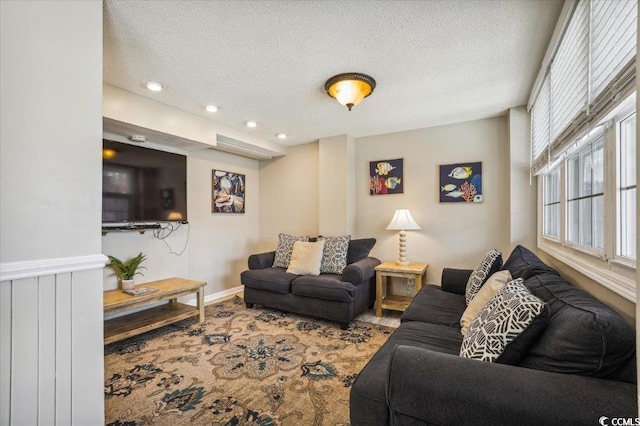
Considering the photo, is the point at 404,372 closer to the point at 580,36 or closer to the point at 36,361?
the point at 36,361

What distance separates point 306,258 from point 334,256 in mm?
354

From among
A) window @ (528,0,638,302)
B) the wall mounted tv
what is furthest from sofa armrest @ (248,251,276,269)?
window @ (528,0,638,302)

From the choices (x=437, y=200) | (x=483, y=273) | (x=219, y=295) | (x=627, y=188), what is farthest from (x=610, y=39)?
(x=219, y=295)

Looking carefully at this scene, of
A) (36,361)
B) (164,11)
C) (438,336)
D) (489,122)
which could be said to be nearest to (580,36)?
(438,336)

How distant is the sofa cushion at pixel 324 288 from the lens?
2.99 m

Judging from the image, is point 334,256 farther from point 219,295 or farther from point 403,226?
point 219,295

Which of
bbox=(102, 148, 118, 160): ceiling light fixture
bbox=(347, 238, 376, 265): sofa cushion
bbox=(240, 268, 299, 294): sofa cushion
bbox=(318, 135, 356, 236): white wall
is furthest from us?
bbox=(318, 135, 356, 236): white wall

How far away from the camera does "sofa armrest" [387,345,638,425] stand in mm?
858

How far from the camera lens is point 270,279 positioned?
3416 mm

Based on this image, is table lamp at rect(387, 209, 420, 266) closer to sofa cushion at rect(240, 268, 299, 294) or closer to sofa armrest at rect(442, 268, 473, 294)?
sofa armrest at rect(442, 268, 473, 294)

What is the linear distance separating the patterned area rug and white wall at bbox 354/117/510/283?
132cm

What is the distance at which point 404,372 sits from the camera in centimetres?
109

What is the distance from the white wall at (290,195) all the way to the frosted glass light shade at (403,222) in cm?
132

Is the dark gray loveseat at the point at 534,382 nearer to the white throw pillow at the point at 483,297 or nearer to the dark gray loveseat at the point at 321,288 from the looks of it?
the white throw pillow at the point at 483,297
